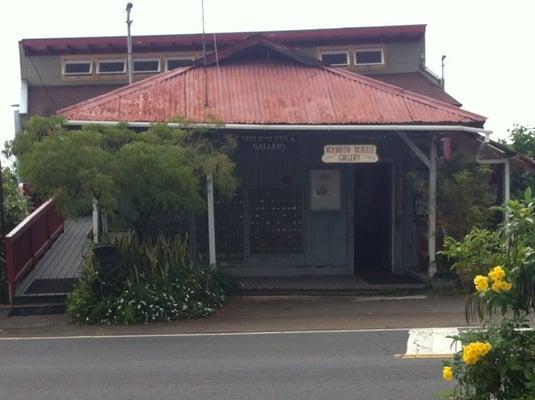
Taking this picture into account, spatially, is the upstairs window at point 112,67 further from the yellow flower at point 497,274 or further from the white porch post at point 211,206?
the yellow flower at point 497,274

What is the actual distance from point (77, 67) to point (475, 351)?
2260 cm

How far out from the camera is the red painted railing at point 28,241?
1211cm

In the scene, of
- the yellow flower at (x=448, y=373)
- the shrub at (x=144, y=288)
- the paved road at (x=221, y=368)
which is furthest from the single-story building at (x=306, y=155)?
the yellow flower at (x=448, y=373)

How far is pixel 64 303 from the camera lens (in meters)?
11.8

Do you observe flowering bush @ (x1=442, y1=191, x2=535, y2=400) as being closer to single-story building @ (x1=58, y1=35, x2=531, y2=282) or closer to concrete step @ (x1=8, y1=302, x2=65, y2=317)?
single-story building @ (x1=58, y1=35, x2=531, y2=282)

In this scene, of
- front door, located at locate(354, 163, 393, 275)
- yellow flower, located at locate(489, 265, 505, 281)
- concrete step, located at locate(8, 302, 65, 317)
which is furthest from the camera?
front door, located at locate(354, 163, 393, 275)

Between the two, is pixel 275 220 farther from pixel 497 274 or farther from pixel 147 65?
pixel 147 65

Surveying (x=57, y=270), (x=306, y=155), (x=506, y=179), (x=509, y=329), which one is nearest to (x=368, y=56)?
(x=506, y=179)

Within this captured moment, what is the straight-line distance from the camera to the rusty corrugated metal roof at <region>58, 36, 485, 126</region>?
12.7 m

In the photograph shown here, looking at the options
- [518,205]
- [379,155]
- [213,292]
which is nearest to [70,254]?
[213,292]

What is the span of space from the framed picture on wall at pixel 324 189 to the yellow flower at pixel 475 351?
10776 millimetres

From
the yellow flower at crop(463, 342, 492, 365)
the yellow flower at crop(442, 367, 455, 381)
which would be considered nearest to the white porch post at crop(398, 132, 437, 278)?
the yellow flower at crop(442, 367, 455, 381)

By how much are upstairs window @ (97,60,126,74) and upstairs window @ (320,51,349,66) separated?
23.6 ft

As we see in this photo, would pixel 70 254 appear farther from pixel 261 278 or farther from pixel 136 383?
pixel 136 383
